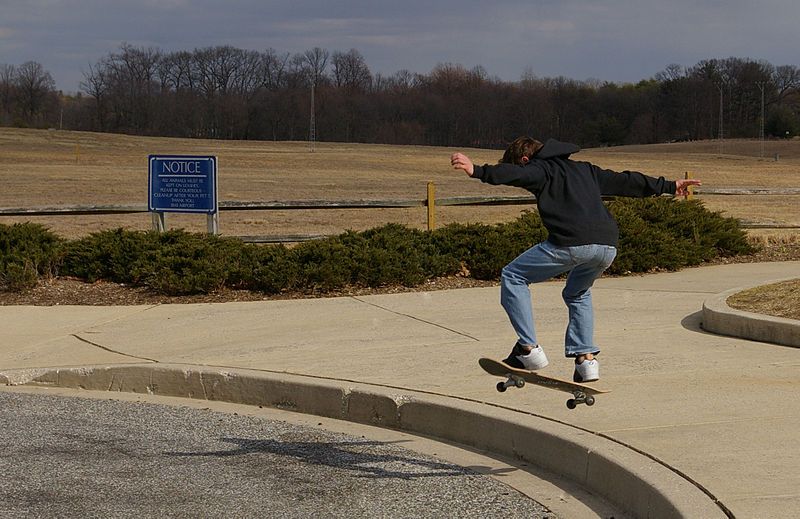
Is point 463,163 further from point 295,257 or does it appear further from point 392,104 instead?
point 392,104

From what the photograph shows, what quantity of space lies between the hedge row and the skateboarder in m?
6.23

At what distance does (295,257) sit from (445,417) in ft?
19.6

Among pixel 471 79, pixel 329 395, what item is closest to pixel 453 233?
pixel 329 395

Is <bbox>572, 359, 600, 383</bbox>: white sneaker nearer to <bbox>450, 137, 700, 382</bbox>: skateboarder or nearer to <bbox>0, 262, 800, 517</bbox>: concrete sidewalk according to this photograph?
<bbox>450, 137, 700, 382</bbox>: skateboarder

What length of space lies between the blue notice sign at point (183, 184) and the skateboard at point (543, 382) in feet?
28.4

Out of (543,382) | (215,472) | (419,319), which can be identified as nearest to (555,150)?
(543,382)

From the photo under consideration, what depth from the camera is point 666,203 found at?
51.6 ft

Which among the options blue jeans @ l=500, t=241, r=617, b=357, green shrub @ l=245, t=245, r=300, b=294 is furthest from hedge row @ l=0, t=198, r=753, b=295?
blue jeans @ l=500, t=241, r=617, b=357

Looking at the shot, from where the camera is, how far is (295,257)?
1311 centimetres

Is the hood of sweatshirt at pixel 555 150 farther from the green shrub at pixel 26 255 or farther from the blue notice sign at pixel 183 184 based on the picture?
the blue notice sign at pixel 183 184

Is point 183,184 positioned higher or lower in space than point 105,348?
higher

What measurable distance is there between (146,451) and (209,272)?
5685 millimetres

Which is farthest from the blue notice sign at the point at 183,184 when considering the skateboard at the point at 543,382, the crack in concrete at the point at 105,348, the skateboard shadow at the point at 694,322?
the skateboard at the point at 543,382

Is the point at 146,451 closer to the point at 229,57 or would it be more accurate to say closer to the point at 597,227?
the point at 597,227
